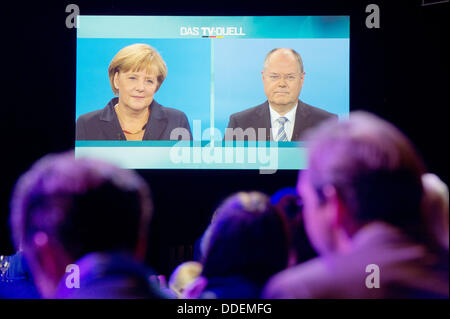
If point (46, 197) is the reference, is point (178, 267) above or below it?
below

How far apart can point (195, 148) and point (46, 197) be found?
1.69m

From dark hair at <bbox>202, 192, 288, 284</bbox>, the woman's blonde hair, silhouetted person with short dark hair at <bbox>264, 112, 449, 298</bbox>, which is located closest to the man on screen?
the woman's blonde hair

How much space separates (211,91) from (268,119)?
1.45 feet

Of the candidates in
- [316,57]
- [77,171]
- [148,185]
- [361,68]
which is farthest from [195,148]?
[77,171]

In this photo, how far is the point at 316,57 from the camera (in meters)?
3.06

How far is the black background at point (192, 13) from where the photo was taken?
3.24 m

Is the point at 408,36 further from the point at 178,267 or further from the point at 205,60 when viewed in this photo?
the point at 178,267

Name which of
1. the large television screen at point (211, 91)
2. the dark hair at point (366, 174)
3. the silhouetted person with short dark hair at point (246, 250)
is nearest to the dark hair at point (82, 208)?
the silhouetted person with short dark hair at point (246, 250)

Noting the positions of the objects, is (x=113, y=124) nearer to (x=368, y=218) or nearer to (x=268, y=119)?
(x=268, y=119)

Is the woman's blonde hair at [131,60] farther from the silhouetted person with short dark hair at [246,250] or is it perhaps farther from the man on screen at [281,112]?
the silhouetted person with short dark hair at [246,250]

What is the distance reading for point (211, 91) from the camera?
3.10 metres

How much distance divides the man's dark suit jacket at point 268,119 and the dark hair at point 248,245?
4.19 ft

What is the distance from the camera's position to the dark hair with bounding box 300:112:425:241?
59.6 inches
